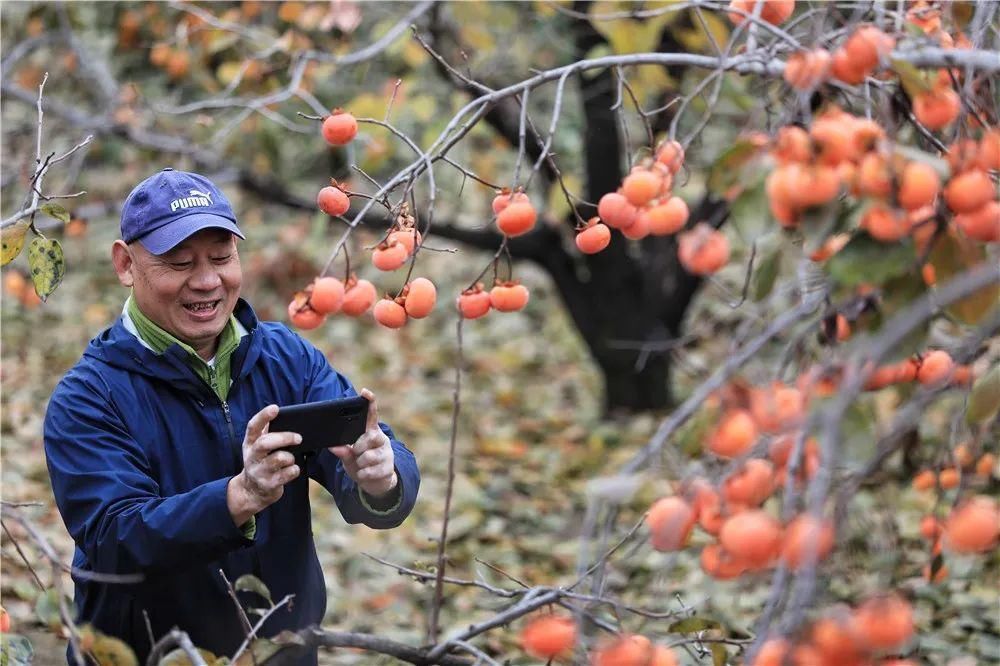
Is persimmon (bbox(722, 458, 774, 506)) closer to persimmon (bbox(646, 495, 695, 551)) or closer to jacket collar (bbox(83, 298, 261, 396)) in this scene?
persimmon (bbox(646, 495, 695, 551))

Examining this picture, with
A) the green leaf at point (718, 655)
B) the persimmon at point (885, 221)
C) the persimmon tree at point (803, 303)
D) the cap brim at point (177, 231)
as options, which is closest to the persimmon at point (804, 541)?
the persimmon tree at point (803, 303)

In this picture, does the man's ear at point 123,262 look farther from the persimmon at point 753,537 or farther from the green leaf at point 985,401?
the green leaf at point 985,401

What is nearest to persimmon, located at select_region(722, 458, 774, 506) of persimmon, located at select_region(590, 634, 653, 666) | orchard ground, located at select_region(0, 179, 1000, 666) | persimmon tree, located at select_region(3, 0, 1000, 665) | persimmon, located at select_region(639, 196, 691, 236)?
persimmon tree, located at select_region(3, 0, 1000, 665)

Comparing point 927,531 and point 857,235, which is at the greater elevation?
point 857,235

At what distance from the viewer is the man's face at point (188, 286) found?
6.57 feet

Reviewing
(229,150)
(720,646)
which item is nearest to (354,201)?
(229,150)

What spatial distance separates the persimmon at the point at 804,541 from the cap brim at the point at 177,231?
1098 mm

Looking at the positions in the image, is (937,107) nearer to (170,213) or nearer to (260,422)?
(260,422)

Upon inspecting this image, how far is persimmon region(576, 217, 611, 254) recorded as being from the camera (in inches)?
78.1

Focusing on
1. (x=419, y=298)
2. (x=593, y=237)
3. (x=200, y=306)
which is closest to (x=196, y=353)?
(x=200, y=306)

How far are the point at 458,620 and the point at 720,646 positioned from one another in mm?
1905

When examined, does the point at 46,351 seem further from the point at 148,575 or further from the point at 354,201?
the point at 148,575

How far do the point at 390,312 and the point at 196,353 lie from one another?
0.37m

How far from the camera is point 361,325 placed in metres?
7.06
